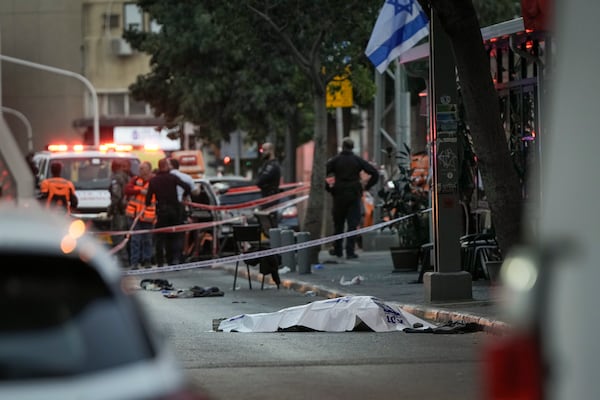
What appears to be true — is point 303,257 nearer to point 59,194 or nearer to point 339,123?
point 59,194

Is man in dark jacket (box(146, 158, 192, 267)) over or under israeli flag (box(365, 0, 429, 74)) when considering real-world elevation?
under

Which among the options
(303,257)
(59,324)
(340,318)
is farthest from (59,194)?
(59,324)

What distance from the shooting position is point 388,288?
1909cm

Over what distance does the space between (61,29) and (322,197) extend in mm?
45213

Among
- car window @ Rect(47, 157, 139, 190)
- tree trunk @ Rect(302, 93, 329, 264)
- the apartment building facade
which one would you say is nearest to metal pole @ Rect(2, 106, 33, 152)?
the apartment building facade

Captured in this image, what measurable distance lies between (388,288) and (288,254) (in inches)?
191

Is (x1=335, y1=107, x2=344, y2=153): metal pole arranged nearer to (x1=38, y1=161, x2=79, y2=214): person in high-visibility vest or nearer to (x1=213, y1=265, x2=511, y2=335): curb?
(x1=38, y1=161, x2=79, y2=214): person in high-visibility vest

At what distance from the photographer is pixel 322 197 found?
26.6 metres

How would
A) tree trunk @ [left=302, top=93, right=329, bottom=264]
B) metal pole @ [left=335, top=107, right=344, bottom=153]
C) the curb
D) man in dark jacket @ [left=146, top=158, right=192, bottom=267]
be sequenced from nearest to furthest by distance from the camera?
1. the curb
2. tree trunk @ [left=302, top=93, right=329, bottom=264]
3. man in dark jacket @ [left=146, top=158, right=192, bottom=267]
4. metal pole @ [left=335, top=107, right=344, bottom=153]

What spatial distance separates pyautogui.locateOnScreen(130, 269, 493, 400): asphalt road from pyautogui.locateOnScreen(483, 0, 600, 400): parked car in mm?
4291

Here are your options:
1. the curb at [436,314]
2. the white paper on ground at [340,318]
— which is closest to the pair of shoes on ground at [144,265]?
the curb at [436,314]

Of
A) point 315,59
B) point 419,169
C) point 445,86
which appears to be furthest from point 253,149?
point 445,86

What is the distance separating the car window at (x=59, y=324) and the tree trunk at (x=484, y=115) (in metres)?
10.8

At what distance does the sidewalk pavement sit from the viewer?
15258 mm
